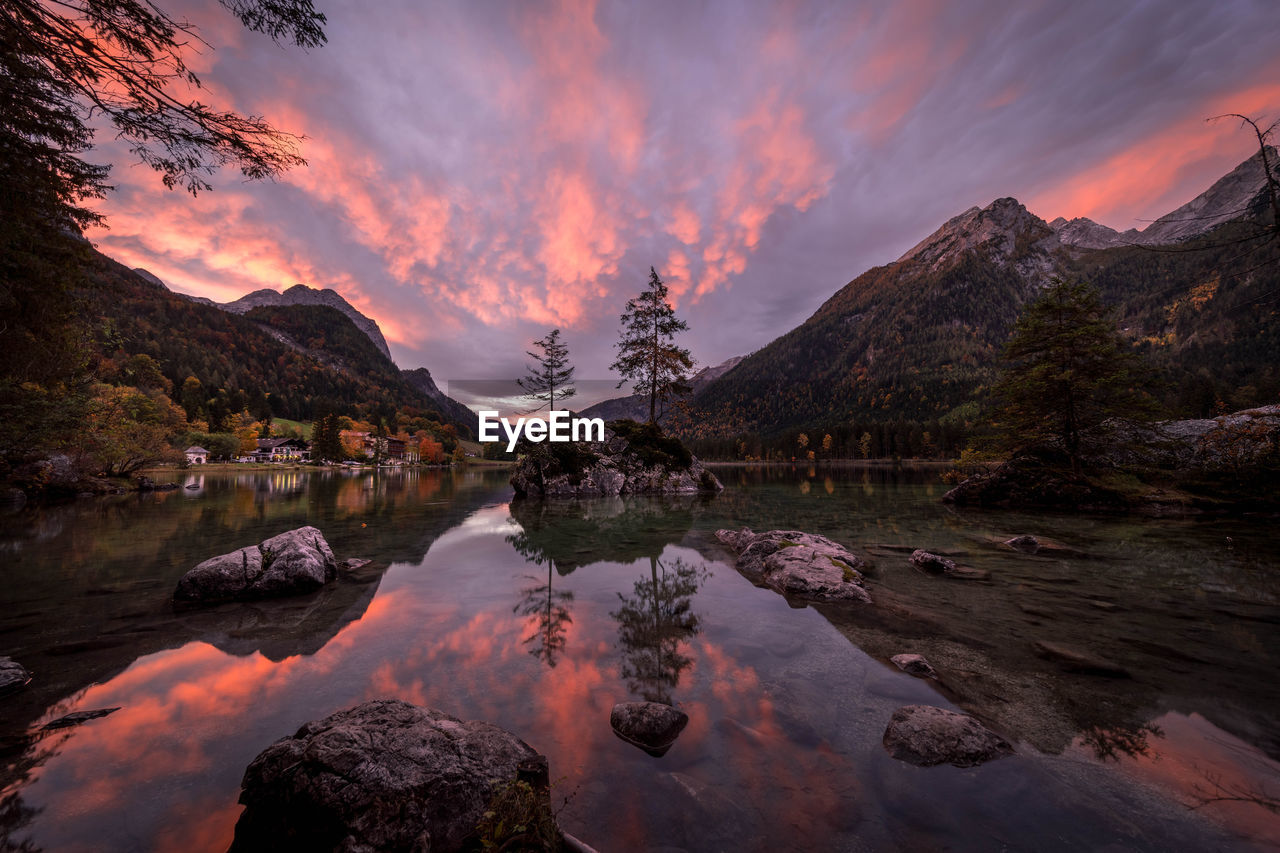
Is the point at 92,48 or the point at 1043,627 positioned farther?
the point at 1043,627

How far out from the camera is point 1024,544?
12.7 metres

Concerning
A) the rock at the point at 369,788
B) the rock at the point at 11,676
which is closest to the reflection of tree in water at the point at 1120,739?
the rock at the point at 369,788

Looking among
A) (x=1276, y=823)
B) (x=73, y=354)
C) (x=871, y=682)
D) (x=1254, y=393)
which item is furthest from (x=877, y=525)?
(x=1254, y=393)

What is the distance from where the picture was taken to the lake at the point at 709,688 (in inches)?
127

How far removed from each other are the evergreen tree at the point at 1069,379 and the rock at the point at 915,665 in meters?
21.4

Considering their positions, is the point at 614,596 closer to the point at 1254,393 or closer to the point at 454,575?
the point at 454,575

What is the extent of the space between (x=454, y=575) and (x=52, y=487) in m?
38.9

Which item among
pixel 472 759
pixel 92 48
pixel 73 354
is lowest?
pixel 472 759

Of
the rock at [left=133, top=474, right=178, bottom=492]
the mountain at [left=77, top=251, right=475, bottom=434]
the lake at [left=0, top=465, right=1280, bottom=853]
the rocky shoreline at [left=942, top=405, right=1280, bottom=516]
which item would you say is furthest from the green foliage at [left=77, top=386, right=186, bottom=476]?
the mountain at [left=77, top=251, right=475, bottom=434]

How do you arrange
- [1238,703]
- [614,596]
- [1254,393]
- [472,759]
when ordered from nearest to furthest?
[472,759]
[1238,703]
[614,596]
[1254,393]

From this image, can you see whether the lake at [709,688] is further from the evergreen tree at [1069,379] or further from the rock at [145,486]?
the rock at [145,486]

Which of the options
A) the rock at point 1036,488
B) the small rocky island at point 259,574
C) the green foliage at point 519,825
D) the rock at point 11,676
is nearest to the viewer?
the green foliage at point 519,825

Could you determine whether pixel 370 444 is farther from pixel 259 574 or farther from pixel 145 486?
pixel 259 574

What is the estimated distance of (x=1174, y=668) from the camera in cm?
554
